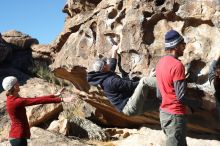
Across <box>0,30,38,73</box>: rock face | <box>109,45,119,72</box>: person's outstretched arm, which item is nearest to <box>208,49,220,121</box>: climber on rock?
<box>109,45,119,72</box>: person's outstretched arm

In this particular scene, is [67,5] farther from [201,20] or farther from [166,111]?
[166,111]

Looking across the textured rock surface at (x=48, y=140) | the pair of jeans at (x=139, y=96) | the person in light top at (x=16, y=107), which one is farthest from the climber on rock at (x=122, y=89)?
the textured rock surface at (x=48, y=140)

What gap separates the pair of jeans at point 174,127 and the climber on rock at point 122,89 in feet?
3.78

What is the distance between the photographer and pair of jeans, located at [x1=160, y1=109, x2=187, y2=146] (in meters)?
6.18

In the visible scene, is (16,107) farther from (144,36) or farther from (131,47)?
(144,36)

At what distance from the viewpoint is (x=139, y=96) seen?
24.3 ft

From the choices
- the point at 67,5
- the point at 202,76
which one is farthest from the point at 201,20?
the point at 67,5

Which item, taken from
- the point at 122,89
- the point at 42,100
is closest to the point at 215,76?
the point at 122,89

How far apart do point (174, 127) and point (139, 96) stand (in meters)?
1.28

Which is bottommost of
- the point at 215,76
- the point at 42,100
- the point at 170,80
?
the point at 42,100

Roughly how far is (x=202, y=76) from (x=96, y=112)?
15.9 ft

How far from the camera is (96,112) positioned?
1227 centimetres

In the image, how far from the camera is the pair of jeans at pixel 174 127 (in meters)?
6.18

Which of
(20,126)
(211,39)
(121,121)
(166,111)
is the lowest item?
(121,121)
